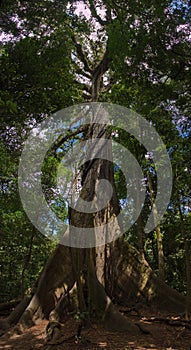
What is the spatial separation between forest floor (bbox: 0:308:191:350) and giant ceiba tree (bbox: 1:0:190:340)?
9.9 inches

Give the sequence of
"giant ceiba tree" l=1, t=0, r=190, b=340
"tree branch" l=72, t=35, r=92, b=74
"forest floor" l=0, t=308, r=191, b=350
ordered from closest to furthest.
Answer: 1. "forest floor" l=0, t=308, r=191, b=350
2. "giant ceiba tree" l=1, t=0, r=190, b=340
3. "tree branch" l=72, t=35, r=92, b=74

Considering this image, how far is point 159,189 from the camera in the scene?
10.3 meters

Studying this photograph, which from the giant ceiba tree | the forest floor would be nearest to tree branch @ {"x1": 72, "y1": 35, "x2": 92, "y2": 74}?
the giant ceiba tree

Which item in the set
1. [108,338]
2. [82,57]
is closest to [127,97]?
[82,57]

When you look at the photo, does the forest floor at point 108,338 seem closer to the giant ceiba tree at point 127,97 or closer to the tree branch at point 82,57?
the giant ceiba tree at point 127,97

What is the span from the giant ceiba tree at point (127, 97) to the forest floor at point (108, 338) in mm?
252

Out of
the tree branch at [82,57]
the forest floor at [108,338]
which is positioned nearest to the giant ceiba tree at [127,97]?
the forest floor at [108,338]

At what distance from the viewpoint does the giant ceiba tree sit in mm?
4957

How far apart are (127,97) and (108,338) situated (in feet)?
20.3

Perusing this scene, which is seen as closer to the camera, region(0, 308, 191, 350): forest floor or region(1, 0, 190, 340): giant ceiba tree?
region(0, 308, 191, 350): forest floor

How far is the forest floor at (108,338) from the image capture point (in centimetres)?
424

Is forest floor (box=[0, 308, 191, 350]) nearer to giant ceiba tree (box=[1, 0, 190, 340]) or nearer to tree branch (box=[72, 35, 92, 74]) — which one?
giant ceiba tree (box=[1, 0, 190, 340])

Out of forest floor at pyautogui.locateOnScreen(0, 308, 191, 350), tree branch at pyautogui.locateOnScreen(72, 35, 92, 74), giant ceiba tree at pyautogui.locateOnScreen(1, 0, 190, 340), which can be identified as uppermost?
tree branch at pyautogui.locateOnScreen(72, 35, 92, 74)

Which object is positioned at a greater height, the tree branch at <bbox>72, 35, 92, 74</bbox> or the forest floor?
the tree branch at <bbox>72, 35, 92, 74</bbox>
